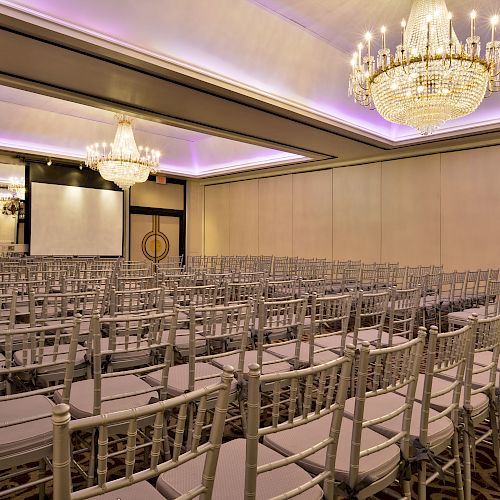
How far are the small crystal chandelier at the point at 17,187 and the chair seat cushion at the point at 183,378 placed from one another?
10855mm

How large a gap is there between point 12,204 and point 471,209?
37.1 ft

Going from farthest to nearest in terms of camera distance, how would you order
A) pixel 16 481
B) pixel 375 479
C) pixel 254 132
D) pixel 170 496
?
pixel 254 132, pixel 16 481, pixel 375 479, pixel 170 496

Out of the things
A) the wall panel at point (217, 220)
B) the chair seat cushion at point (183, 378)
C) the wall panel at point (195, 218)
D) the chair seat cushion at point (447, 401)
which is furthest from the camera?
the wall panel at point (195, 218)

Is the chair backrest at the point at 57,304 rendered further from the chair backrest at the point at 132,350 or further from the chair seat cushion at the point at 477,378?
the chair seat cushion at the point at 477,378

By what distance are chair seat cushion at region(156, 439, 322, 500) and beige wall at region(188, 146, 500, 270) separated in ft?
28.6

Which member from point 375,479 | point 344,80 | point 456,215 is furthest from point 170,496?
point 456,215

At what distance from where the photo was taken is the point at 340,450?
1643mm

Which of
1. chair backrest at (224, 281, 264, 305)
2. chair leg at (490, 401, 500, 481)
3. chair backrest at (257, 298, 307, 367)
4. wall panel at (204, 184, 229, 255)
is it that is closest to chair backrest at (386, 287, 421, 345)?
chair backrest at (257, 298, 307, 367)

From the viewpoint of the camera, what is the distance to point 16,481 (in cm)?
235

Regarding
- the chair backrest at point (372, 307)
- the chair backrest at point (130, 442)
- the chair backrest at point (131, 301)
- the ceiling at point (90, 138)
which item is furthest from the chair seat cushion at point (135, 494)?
the ceiling at point (90, 138)

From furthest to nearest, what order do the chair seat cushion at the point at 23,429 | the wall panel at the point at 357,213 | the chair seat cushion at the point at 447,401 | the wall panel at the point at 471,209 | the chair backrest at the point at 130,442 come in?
the wall panel at the point at 357,213 < the wall panel at the point at 471,209 < the chair seat cushion at the point at 447,401 < the chair seat cushion at the point at 23,429 < the chair backrest at the point at 130,442

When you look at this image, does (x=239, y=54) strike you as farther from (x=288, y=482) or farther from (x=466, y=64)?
(x=288, y=482)

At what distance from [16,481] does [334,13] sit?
588cm

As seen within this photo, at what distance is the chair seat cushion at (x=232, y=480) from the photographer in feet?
4.53
